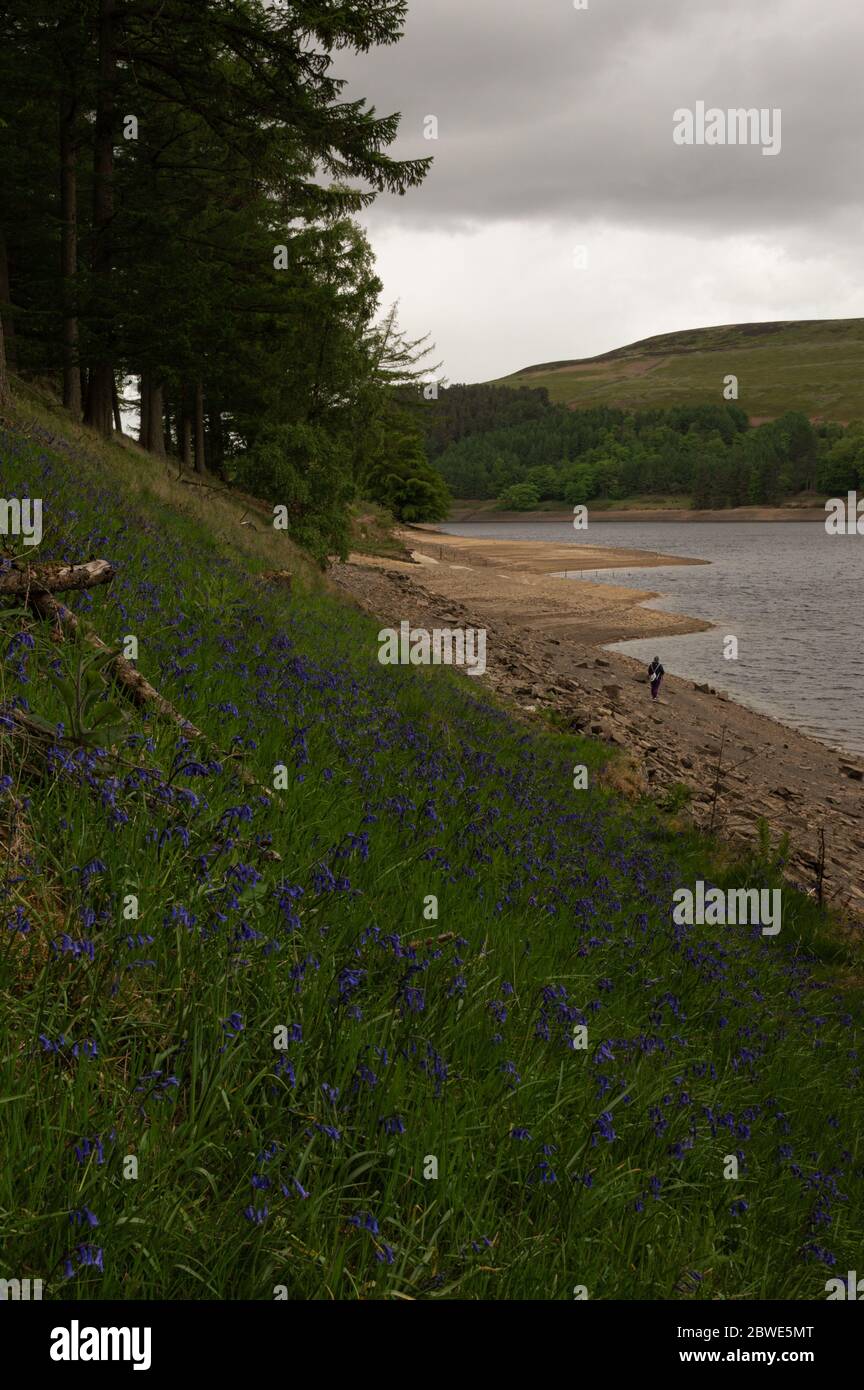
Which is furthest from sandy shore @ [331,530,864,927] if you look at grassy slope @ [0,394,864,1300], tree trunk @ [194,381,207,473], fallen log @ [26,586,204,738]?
fallen log @ [26,586,204,738]

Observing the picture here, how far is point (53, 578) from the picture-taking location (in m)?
5.84

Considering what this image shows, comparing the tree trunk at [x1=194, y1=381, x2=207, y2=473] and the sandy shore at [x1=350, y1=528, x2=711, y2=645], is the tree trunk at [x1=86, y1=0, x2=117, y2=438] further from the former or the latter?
the sandy shore at [x1=350, y1=528, x2=711, y2=645]

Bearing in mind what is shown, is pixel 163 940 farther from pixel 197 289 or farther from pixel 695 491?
pixel 695 491

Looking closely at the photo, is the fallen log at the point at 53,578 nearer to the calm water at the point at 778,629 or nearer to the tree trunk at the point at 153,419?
the calm water at the point at 778,629

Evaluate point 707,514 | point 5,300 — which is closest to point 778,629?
point 5,300

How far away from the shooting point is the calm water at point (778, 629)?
28.9 meters

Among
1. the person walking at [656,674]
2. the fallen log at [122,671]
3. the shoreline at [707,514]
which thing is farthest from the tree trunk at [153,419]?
the shoreline at [707,514]

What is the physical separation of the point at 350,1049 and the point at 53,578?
3852 millimetres

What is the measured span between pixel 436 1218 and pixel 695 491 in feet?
636

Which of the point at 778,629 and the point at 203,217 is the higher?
the point at 203,217

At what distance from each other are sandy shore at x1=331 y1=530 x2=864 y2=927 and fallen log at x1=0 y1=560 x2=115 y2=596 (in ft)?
25.6

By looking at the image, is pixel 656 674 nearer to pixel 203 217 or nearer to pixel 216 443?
pixel 203 217

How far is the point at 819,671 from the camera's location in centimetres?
3347

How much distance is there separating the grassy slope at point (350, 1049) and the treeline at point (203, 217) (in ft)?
42.0
